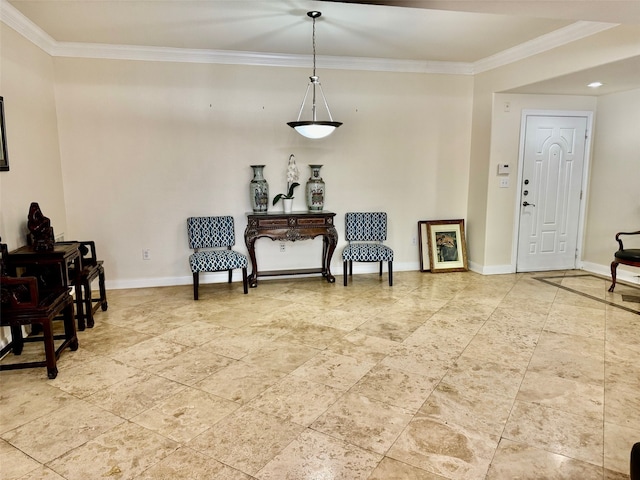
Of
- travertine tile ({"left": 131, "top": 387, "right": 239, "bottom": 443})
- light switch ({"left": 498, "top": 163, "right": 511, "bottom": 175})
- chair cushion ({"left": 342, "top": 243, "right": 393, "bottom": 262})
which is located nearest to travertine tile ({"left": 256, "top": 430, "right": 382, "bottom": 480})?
travertine tile ({"left": 131, "top": 387, "right": 239, "bottom": 443})

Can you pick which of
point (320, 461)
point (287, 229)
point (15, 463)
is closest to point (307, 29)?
point (287, 229)

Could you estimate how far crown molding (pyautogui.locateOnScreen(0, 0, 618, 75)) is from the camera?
378 centimetres

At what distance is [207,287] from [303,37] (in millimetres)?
2874

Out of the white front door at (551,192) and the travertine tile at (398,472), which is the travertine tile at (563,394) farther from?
the white front door at (551,192)

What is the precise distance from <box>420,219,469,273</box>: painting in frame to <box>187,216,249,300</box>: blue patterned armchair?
8.00 feet

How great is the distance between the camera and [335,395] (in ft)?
8.45

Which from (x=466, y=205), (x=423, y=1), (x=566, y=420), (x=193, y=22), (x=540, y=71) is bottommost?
(x=566, y=420)

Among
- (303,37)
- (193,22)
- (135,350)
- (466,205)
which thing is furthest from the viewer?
(466,205)

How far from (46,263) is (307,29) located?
9.67 feet

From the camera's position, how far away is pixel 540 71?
434 centimetres

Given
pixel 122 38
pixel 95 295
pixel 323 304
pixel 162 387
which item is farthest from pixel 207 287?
pixel 122 38

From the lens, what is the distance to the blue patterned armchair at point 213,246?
14.7 ft

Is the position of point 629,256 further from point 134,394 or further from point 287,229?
point 134,394

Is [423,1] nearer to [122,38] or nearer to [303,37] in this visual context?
[303,37]
